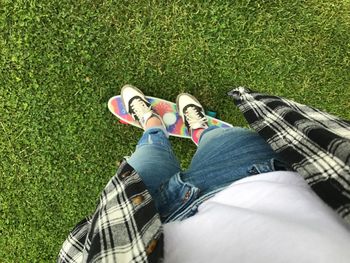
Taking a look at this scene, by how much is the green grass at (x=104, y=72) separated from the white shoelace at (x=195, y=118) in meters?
0.11

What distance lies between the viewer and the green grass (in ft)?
6.37

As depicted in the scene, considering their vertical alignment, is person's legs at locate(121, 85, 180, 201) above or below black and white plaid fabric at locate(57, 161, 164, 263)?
above

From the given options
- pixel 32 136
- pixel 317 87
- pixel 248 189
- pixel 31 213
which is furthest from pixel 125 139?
pixel 248 189

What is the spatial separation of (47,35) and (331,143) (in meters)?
1.55

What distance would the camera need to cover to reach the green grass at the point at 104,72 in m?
1.94

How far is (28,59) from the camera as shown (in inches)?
76.6

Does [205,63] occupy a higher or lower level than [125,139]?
higher

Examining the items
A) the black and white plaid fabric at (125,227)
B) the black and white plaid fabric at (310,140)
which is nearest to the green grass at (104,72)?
the black and white plaid fabric at (310,140)

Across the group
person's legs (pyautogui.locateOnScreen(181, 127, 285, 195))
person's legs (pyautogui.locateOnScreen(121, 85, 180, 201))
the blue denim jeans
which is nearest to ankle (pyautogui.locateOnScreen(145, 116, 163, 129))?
person's legs (pyautogui.locateOnScreen(121, 85, 180, 201))

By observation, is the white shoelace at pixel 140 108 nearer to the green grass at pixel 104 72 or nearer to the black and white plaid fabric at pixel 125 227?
the green grass at pixel 104 72

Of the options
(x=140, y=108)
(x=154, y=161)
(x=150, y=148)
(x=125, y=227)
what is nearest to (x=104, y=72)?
(x=140, y=108)

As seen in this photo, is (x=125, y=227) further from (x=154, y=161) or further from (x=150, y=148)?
(x=150, y=148)

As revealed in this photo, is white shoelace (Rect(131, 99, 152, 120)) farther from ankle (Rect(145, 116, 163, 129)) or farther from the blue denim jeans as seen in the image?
the blue denim jeans

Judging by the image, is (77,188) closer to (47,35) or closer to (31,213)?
(31,213)
